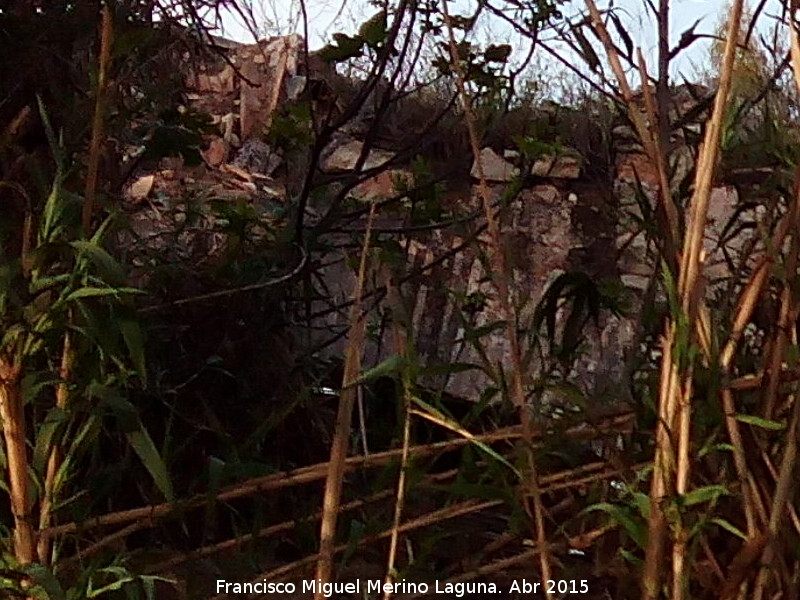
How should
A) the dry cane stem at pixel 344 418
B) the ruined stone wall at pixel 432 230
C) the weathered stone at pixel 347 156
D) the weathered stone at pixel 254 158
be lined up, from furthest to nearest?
1. the weathered stone at pixel 347 156
2. the weathered stone at pixel 254 158
3. the ruined stone wall at pixel 432 230
4. the dry cane stem at pixel 344 418

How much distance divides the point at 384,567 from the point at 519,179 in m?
0.66

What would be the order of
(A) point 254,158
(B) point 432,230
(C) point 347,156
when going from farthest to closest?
(C) point 347,156 < (A) point 254,158 < (B) point 432,230

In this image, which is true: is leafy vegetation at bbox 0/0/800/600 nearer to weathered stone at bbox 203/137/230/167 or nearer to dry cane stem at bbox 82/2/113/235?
dry cane stem at bbox 82/2/113/235

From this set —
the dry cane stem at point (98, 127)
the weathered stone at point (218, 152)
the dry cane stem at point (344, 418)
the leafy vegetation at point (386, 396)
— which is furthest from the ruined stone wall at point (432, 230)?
the dry cane stem at point (344, 418)

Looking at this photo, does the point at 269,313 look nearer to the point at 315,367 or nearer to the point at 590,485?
the point at 315,367

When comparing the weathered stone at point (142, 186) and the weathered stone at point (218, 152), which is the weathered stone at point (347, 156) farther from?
the weathered stone at point (142, 186)

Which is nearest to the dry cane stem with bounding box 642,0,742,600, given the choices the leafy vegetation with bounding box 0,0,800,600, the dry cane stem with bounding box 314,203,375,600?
the leafy vegetation with bounding box 0,0,800,600

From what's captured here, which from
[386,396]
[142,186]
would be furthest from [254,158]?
[386,396]

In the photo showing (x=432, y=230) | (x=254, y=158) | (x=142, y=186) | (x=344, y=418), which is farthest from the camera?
(x=254, y=158)

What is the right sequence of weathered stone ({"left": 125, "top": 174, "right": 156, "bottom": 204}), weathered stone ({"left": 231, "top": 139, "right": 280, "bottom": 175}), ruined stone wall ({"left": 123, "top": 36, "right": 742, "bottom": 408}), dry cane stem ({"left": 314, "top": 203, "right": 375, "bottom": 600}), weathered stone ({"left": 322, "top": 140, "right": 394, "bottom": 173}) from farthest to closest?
1. weathered stone ({"left": 322, "top": 140, "right": 394, "bottom": 173})
2. weathered stone ({"left": 231, "top": 139, "right": 280, "bottom": 175})
3. weathered stone ({"left": 125, "top": 174, "right": 156, "bottom": 204})
4. ruined stone wall ({"left": 123, "top": 36, "right": 742, "bottom": 408})
5. dry cane stem ({"left": 314, "top": 203, "right": 375, "bottom": 600})

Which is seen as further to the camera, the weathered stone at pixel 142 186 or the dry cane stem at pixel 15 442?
the weathered stone at pixel 142 186

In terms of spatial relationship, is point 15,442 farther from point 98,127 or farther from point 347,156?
point 347,156

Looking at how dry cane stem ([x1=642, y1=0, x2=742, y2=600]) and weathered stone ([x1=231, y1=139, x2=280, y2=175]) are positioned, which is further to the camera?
weathered stone ([x1=231, y1=139, x2=280, y2=175])

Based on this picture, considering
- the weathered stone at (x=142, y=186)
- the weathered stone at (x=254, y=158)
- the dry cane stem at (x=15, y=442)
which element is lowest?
the dry cane stem at (x=15, y=442)
